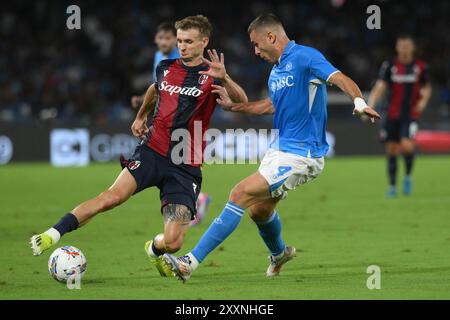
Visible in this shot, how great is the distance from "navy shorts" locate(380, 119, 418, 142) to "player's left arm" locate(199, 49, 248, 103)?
784 cm

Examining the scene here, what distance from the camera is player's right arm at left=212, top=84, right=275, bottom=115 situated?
7559 millimetres

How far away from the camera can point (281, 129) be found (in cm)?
762

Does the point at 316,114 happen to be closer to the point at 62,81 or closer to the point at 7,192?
the point at 7,192

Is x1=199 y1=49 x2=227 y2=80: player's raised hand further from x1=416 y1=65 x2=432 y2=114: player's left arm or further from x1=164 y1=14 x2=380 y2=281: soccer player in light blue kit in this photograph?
x1=416 y1=65 x2=432 y2=114: player's left arm

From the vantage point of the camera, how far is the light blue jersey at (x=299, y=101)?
7.49m

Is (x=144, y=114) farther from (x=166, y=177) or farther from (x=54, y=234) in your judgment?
(x=54, y=234)

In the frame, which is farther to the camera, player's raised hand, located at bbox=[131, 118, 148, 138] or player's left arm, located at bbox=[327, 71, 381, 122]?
player's raised hand, located at bbox=[131, 118, 148, 138]

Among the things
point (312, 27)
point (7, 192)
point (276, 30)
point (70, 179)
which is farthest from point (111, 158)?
point (276, 30)

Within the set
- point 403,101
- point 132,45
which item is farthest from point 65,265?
point 132,45

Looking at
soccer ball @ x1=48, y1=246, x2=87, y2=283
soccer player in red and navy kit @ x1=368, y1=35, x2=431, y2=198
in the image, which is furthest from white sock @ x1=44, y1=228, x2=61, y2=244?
soccer player in red and navy kit @ x1=368, y1=35, x2=431, y2=198

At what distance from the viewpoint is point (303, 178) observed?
298 inches

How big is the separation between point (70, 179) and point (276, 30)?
1150cm

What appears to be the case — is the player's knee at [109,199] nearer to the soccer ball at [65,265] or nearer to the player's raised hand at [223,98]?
the soccer ball at [65,265]

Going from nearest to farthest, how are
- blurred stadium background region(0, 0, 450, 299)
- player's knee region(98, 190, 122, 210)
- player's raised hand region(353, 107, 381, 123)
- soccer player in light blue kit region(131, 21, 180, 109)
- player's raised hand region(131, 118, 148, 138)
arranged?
player's raised hand region(353, 107, 381, 123) → player's knee region(98, 190, 122, 210) → blurred stadium background region(0, 0, 450, 299) → player's raised hand region(131, 118, 148, 138) → soccer player in light blue kit region(131, 21, 180, 109)
